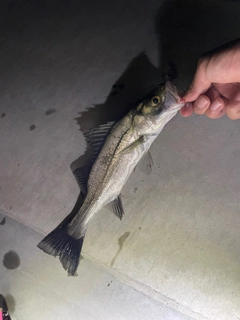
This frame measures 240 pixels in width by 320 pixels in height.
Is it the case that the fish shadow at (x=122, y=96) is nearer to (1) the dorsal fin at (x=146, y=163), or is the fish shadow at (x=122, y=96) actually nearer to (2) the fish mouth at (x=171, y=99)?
(1) the dorsal fin at (x=146, y=163)

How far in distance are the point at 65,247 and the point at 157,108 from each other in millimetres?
1083

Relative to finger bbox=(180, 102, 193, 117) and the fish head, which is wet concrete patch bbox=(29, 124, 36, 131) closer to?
the fish head

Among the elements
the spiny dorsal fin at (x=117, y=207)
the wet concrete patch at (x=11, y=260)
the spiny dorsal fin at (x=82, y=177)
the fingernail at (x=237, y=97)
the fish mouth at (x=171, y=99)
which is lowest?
the wet concrete patch at (x=11, y=260)

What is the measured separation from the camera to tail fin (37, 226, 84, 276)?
1.96 meters

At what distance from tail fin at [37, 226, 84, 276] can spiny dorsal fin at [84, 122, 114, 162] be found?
58cm

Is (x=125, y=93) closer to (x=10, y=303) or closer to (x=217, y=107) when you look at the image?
(x=217, y=107)

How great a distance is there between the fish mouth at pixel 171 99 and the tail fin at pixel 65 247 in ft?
3.35

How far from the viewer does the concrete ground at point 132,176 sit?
1.90 metres

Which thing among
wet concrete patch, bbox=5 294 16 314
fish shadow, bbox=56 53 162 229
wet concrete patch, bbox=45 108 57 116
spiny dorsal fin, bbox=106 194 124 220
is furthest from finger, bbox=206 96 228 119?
wet concrete patch, bbox=5 294 16 314

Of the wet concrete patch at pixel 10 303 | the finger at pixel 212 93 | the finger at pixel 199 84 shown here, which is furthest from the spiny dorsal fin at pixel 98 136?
the wet concrete patch at pixel 10 303

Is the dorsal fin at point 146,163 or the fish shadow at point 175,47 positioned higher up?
the fish shadow at point 175,47

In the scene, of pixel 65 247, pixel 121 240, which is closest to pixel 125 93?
pixel 121 240

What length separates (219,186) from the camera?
1905mm

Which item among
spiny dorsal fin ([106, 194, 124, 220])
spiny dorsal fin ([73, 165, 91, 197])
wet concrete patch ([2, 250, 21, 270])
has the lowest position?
wet concrete patch ([2, 250, 21, 270])
